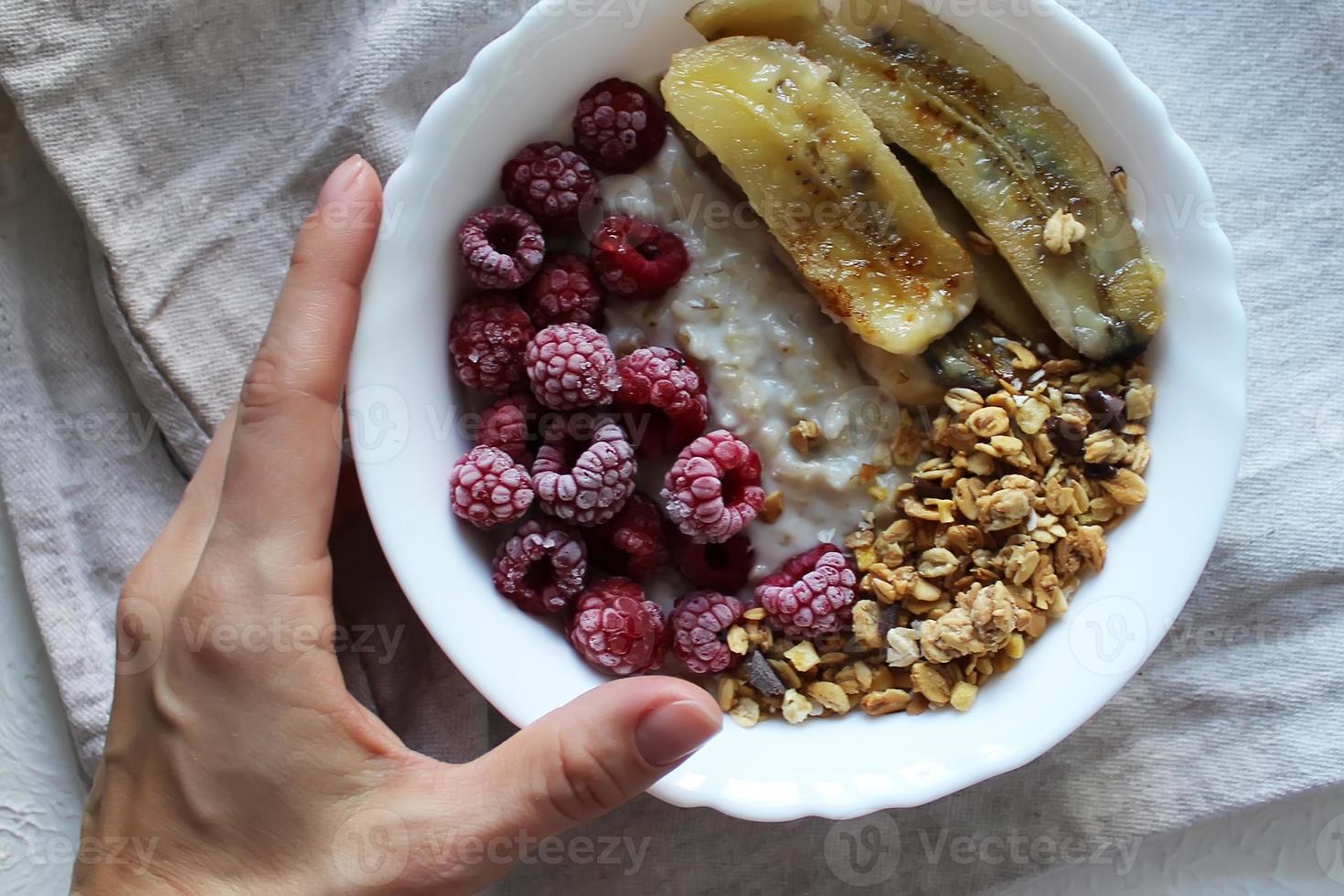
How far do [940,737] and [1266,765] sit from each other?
0.57 meters

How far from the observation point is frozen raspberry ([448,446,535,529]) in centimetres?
128

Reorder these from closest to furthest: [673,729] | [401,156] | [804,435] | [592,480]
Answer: [673,729] < [592,480] < [804,435] < [401,156]

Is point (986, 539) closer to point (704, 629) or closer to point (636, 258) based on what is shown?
point (704, 629)

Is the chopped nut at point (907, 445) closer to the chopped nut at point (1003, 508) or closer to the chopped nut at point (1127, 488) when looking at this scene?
the chopped nut at point (1003, 508)

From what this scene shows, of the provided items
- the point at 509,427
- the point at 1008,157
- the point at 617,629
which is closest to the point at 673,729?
the point at 617,629

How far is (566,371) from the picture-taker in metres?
1.26

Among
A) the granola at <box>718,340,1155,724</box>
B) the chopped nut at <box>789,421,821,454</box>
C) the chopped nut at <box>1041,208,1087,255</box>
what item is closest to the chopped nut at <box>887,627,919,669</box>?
the granola at <box>718,340,1155,724</box>

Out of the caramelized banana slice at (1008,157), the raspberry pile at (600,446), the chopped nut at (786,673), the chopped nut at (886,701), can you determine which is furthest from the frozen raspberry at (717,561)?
the caramelized banana slice at (1008,157)

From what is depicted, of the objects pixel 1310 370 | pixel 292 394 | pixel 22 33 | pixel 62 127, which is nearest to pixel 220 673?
pixel 292 394

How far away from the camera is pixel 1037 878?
5.17 ft

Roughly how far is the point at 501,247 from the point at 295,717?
585 mm

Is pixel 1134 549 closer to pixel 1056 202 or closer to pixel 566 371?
pixel 1056 202

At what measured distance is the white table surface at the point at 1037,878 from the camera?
157cm

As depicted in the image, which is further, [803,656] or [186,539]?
[186,539]
